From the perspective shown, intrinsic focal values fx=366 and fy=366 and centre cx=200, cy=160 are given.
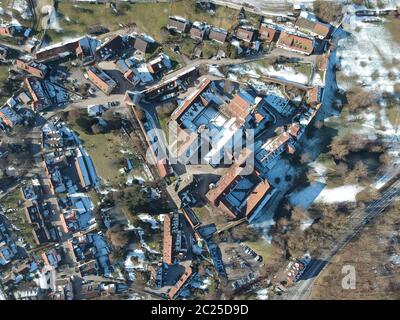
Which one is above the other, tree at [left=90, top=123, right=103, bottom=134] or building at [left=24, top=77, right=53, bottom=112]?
building at [left=24, top=77, right=53, bottom=112]

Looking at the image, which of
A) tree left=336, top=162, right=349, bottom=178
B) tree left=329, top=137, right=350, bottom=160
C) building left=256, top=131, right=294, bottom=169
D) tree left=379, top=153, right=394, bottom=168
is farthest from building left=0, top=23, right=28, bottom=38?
tree left=379, top=153, right=394, bottom=168

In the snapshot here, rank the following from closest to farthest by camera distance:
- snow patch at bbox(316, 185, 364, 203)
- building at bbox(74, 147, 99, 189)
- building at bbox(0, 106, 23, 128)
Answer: building at bbox(74, 147, 99, 189) < building at bbox(0, 106, 23, 128) < snow patch at bbox(316, 185, 364, 203)

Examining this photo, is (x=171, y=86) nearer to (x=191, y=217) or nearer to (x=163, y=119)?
(x=163, y=119)

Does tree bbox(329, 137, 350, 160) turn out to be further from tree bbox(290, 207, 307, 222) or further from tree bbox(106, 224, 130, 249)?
tree bbox(106, 224, 130, 249)

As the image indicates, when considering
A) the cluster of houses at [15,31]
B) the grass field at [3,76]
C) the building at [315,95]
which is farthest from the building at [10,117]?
the building at [315,95]

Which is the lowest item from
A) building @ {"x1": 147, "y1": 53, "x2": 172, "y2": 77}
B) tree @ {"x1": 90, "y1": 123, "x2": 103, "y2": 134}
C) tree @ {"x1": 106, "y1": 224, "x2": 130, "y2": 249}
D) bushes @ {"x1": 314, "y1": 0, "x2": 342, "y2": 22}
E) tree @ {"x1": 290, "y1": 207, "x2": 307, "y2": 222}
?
tree @ {"x1": 106, "y1": 224, "x2": 130, "y2": 249}

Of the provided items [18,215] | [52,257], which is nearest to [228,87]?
[52,257]

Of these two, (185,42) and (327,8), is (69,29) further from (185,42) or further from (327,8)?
(327,8)
